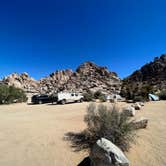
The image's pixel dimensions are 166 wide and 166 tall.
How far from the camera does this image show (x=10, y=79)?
8256cm

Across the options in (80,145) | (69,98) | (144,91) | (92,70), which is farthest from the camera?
(92,70)

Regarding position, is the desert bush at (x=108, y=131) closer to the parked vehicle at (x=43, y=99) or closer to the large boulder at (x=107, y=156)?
the large boulder at (x=107, y=156)

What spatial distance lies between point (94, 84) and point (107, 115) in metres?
75.2

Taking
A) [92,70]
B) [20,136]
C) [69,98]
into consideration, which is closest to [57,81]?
[92,70]

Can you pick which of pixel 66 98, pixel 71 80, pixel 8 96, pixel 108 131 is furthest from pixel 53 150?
pixel 71 80

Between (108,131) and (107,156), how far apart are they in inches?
54.8

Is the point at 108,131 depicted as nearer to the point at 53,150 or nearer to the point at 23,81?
the point at 53,150

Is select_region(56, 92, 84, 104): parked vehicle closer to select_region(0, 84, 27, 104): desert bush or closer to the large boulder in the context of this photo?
select_region(0, 84, 27, 104): desert bush

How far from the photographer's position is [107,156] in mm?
3215

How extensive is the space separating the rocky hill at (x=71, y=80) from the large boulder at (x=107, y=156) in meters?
74.7

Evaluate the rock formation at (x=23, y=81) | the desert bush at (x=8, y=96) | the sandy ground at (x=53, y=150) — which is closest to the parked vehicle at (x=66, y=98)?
the desert bush at (x=8, y=96)

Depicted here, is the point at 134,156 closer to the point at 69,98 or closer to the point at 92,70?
the point at 69,98

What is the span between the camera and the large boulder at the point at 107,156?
3143mm

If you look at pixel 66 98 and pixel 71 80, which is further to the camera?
pixel 71 80
